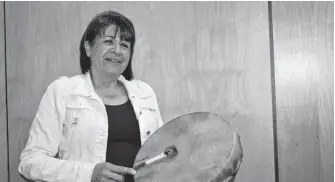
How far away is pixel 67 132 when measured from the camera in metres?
1.24

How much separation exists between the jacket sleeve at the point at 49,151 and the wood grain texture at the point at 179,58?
0.61ft

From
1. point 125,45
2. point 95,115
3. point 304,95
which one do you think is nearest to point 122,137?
point 95,115

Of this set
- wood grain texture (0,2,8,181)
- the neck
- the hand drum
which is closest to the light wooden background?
wood grain texture (0,2,8,181)

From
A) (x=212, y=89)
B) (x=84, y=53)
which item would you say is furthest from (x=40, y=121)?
(x=212, y=89)

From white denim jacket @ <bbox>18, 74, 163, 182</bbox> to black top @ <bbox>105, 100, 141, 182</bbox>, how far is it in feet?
0.06

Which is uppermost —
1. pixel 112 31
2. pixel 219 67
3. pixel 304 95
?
pixel 112 31

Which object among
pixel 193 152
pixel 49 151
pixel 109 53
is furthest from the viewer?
pixel 109 53

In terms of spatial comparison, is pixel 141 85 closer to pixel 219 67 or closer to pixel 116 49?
pixel 116 49

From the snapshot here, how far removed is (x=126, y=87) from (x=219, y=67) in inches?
14.9

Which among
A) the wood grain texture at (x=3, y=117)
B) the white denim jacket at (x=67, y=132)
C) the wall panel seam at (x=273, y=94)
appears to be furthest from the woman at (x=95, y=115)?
the wall panel seam at (x=273, y=94)

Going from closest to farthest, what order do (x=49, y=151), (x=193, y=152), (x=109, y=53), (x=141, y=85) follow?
1. (x=193, y=152)
2. (x=49, y=151)
3. (x=109, y=53)
4. (x=141, y=85)

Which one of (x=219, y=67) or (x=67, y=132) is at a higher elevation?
(x=219, y=67)

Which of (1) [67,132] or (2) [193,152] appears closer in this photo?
(2) [193,152]

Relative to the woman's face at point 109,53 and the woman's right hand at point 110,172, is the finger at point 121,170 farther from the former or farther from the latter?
the woman's face at point 109,53
